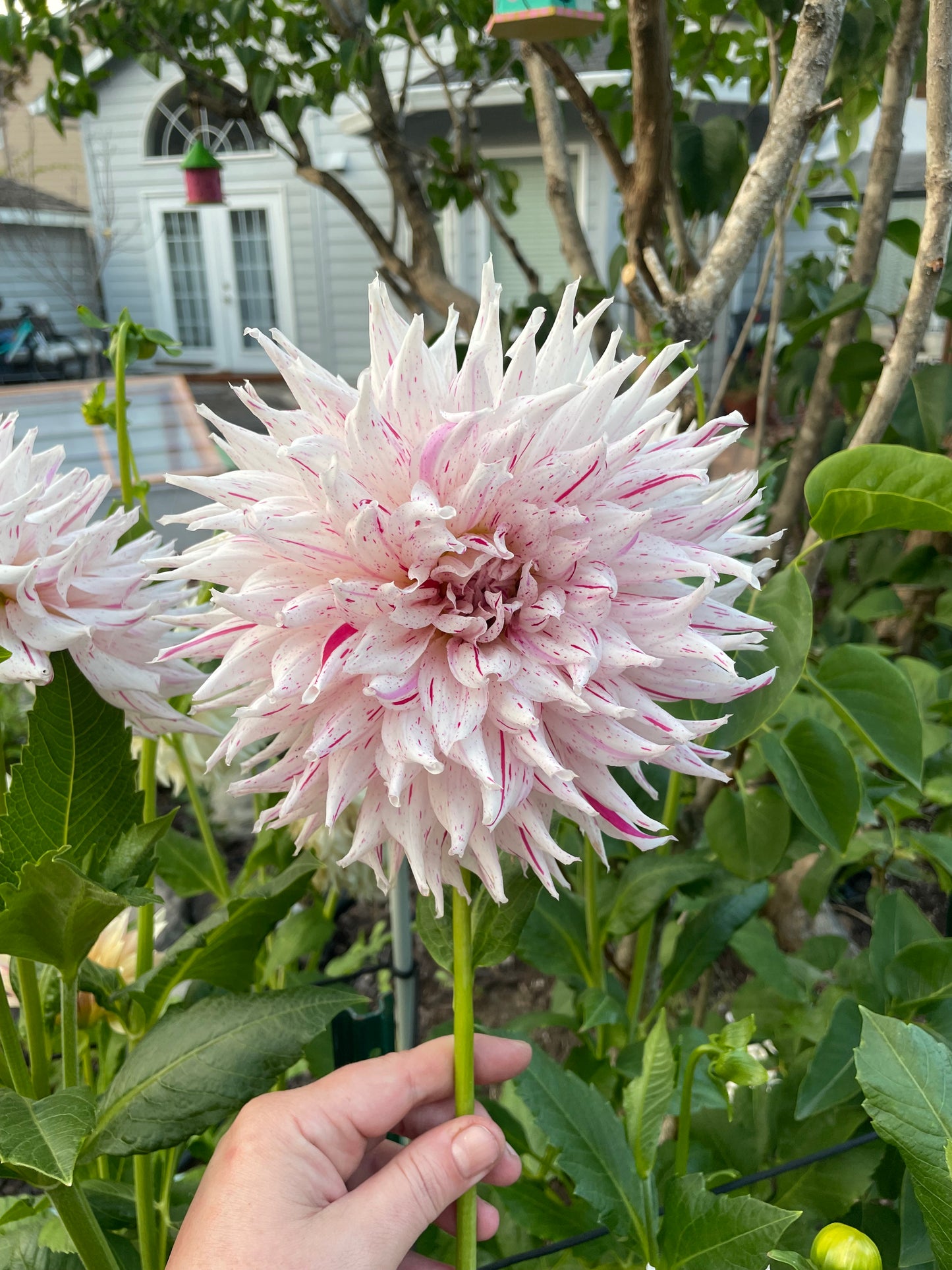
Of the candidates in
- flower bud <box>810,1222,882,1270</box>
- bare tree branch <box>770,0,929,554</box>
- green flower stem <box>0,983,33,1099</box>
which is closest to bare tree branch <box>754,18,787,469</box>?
bare tree branch <box>770,0,929,554</box>

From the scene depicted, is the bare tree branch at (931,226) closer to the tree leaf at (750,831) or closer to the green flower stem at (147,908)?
the tree leaf at (750,831)

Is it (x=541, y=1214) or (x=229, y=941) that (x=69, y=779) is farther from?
(x=541, y=1214)

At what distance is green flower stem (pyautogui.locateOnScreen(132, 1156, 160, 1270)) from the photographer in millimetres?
616

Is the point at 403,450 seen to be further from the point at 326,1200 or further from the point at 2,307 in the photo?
the point at 2,307

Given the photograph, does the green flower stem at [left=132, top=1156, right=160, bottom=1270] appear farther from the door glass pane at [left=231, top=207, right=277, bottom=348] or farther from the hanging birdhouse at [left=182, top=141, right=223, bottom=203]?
the door glass pane at [left=231, top=207, right=277, bottom=348]

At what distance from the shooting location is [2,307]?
898 centimetres

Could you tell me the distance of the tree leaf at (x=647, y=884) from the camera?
29.4 inches

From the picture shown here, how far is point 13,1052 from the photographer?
52 centimetres

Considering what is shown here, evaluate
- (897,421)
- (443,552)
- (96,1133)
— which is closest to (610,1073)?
(96,1133)

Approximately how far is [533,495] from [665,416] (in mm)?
73

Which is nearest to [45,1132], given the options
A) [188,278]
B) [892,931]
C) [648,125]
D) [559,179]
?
[892,931]

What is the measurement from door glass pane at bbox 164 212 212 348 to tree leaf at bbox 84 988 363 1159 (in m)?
9.85

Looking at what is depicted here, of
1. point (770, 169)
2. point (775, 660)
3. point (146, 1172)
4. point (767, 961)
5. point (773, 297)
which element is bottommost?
point (767, 961)

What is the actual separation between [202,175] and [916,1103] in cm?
365
